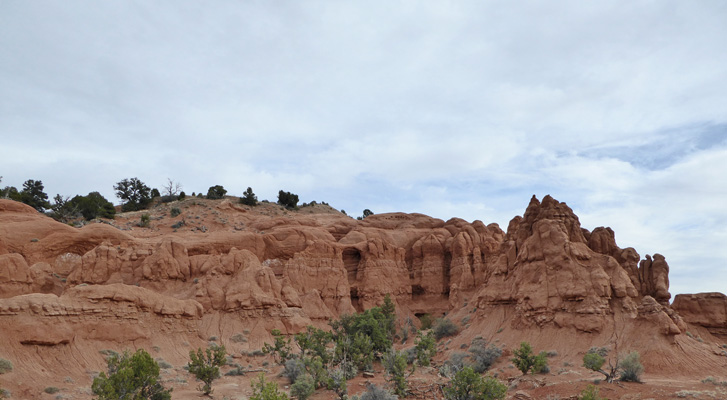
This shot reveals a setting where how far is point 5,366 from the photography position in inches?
845

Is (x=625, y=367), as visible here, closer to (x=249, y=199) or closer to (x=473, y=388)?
(x=473, y=388)

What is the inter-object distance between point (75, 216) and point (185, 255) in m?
26.8

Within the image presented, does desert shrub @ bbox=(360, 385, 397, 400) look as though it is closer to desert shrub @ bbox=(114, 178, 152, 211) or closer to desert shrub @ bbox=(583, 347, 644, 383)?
desert shrub @ bbox=(583, 347, 644, 383)

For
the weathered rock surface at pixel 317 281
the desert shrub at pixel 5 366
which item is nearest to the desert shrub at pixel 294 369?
the weathered rock surface at pixel 317 281

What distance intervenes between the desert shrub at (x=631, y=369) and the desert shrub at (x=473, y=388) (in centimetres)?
717

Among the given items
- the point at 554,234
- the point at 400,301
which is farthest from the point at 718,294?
the point at 400,301

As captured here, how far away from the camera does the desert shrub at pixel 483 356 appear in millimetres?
28156

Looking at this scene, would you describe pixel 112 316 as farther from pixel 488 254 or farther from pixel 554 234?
pixel 488 254

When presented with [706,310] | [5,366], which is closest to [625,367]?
[706,310]

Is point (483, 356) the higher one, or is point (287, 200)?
point (287, 200)

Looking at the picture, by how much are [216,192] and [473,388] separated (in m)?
67.9

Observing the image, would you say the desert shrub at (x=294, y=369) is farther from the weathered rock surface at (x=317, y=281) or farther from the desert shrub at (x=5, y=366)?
the desert shrub at (x=5, y=366)

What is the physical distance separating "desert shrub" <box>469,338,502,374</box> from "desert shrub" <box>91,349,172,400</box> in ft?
55.0

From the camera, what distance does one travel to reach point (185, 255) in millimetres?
40375
